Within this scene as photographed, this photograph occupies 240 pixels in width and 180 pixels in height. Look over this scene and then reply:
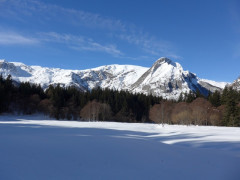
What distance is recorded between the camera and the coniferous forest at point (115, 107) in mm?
54438

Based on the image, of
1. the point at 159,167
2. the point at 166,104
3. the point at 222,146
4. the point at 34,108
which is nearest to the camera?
the point at 159,167

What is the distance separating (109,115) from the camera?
229 feet

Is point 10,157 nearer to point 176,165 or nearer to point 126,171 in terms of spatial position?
point 126,171

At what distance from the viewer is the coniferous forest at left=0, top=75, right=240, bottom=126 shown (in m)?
54.4

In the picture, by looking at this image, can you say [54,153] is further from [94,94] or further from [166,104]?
[94,94]

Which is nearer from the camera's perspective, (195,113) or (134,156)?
(134,156)

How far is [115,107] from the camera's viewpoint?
77.8 meters

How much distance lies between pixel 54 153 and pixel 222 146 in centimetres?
1602

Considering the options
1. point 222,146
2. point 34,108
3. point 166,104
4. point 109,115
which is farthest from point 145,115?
point 222,146

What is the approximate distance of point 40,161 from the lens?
24.8 ft

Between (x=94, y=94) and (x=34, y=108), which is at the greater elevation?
(x=94, y=94)

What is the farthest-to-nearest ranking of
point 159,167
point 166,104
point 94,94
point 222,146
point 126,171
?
point 94,94
point 166,104
point 222,146
point 159,167
point 126,171

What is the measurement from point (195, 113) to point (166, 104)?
18377 mm

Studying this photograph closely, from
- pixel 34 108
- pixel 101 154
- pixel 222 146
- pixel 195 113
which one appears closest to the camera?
pixel 101 154
